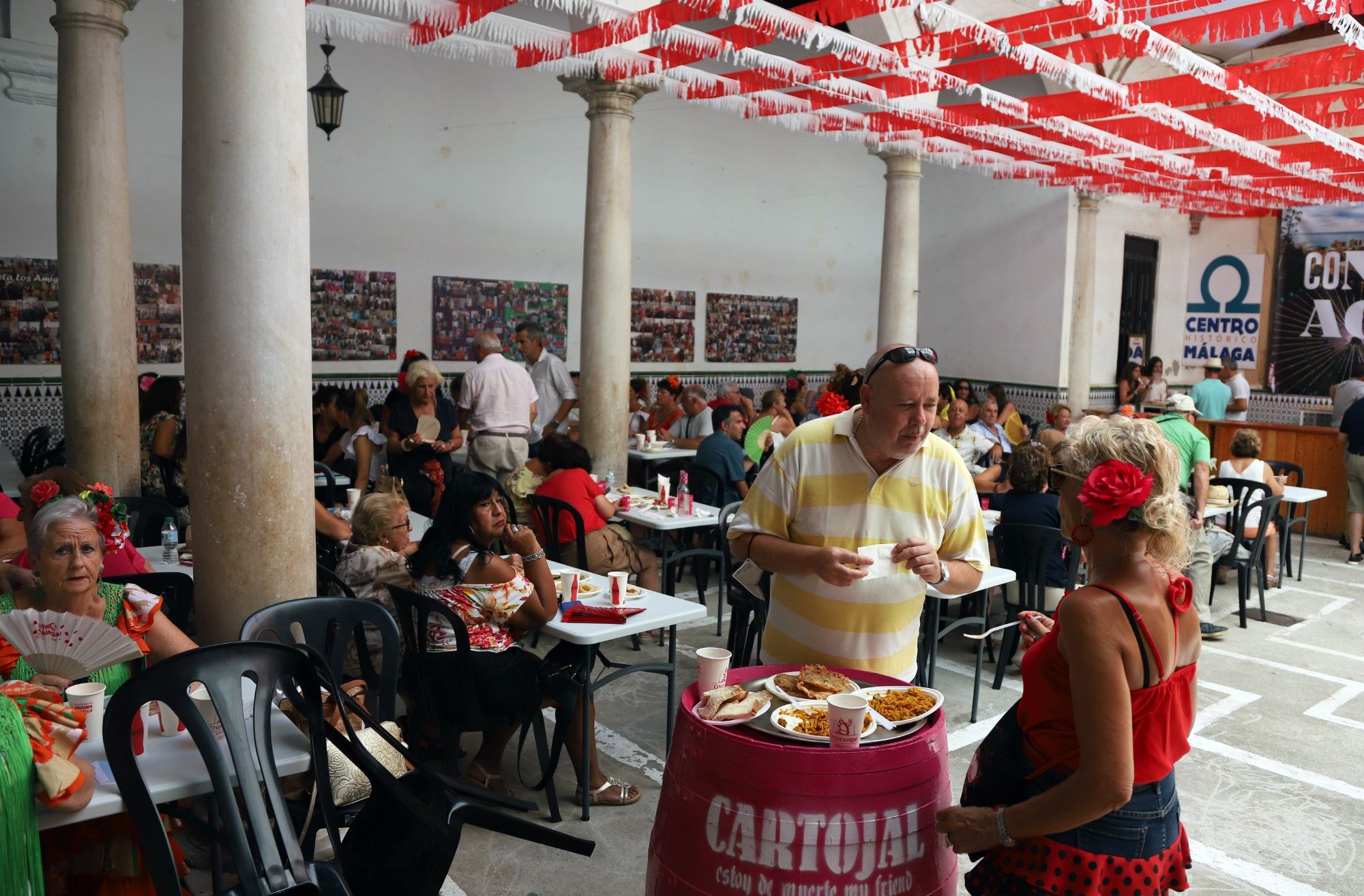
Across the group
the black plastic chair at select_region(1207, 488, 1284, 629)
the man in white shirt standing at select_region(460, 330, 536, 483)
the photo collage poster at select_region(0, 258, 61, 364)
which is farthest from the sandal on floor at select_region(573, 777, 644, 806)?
the photo collage poster at select_region(0, 258, 61, 364)

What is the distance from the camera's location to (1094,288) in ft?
45.3

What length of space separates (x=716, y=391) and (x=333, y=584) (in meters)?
9.02

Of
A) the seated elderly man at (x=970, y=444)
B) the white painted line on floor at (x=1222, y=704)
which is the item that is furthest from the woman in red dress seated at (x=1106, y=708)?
the seated elderly man at (x=970, y=444)

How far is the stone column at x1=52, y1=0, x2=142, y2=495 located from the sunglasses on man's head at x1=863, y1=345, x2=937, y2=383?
5331mm

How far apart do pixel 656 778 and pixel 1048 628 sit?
2365mm

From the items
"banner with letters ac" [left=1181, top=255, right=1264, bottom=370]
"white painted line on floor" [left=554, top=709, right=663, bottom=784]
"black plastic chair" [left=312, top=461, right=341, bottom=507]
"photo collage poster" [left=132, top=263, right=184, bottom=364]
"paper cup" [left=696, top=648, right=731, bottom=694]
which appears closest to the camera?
"paper cup" [left=696, top=648, right=731, bottom=694]

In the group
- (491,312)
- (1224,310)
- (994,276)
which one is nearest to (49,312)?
(491,312)

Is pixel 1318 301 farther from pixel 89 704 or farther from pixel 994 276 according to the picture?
pixel 89 704

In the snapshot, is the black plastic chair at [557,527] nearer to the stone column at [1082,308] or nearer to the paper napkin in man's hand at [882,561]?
the paper napkin in man's hand at [882,561]

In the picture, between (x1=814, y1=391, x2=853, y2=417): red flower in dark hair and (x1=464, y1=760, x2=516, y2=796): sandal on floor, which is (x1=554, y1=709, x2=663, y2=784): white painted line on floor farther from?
(x1=814, y1=391, x2=853, y2=417): red flower in dark hair

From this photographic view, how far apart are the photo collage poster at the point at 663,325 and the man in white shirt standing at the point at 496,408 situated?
412cm

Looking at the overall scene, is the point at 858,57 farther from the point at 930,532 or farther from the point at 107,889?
the point at 107,889

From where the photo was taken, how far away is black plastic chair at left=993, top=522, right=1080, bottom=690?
544 cm

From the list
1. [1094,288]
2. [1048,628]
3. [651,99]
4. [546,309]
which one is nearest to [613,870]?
[1048,628]
